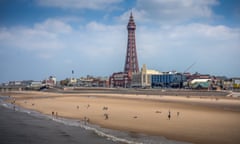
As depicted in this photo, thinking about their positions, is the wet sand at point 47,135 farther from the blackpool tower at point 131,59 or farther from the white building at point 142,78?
the blackpool tower at point 131,59

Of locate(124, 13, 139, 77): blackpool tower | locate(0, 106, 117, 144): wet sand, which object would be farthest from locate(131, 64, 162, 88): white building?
locate(0, 106, 117, 144): wet sand

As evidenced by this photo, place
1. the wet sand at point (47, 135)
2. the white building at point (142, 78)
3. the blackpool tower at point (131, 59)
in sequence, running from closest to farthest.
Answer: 1. the wet sand at point (47, 135)
2. the white building at point (142, 78)
3. the blackpool tower at point (131, 59)

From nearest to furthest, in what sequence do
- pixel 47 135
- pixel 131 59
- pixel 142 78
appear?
1. pixel 47 135
2. pixel 142 78
3. pixel 131 59

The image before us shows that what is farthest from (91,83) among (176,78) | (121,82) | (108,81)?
(176,78)

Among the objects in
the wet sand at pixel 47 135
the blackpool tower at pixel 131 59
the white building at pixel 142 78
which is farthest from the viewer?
the blackpool tower at pixel 131 59

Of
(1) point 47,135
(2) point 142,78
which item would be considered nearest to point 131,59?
(2) point 142,78

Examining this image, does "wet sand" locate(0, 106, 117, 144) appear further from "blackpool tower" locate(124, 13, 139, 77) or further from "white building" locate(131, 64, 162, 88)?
"blackpool tower" locate(124, 13, 139, 77)

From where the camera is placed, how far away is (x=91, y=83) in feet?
464

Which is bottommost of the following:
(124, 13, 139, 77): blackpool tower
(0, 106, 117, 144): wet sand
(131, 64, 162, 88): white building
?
(0, 106, 117, 144): wet sand

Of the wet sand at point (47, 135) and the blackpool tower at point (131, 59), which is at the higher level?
the blackpool tower at point (131, 59)

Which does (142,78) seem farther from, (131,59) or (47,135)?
(47,135)

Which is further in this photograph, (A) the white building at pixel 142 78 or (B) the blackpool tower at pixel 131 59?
(B) the blackpool tower at pixel 131 59

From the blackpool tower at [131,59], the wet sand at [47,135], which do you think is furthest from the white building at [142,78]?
the wet sand at [47,135]

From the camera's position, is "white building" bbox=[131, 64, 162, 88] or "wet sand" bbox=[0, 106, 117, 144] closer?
"wet sand" bbox=[0, 106, 117, 144]
